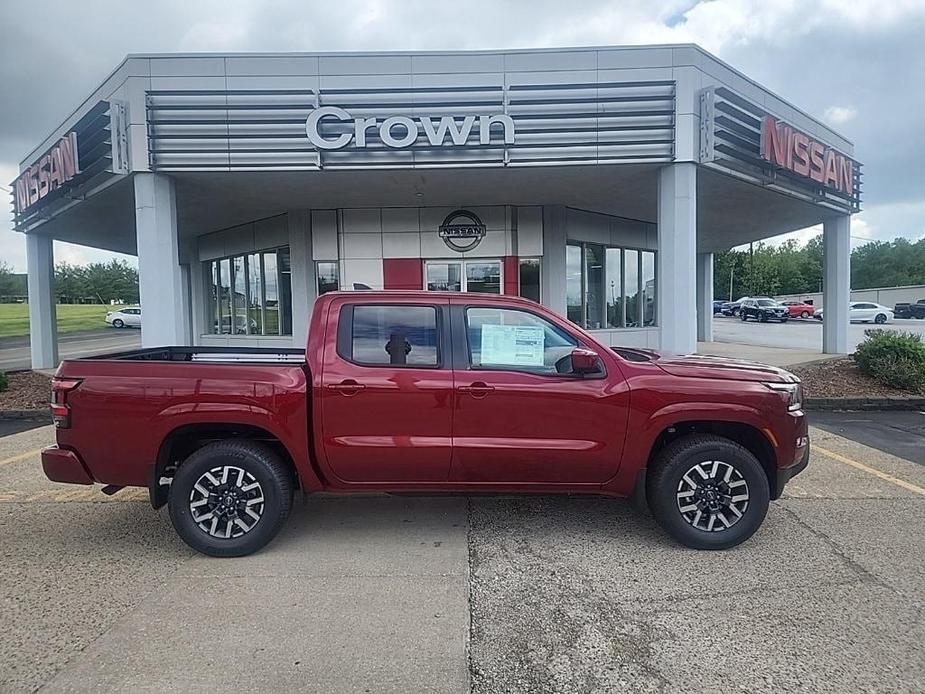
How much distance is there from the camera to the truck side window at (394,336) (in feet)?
13.6

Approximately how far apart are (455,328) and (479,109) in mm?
6776

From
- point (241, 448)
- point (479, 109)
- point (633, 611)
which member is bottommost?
point (633, 611)

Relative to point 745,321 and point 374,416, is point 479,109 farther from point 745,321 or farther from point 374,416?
point 745,321

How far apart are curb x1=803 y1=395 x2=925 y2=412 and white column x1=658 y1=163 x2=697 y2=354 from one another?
86.1 inches

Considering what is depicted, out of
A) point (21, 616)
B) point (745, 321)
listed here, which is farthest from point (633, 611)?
point (745, 321)

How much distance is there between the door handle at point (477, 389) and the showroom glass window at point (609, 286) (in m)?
10.3

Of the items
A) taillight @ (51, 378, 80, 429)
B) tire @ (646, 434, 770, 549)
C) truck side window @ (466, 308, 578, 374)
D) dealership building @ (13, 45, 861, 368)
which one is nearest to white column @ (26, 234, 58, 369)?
dealership building @ (13, 45, 861, 368)

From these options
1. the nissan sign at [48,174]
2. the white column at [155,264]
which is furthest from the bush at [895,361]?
the nissan sign at [48,174]

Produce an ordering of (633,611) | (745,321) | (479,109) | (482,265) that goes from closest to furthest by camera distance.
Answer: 1. (633,611)
2. (479,109)
3. (482,265)
4. (745,321)

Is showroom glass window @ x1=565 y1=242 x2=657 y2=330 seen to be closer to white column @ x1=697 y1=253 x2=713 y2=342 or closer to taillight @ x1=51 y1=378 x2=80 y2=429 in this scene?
white column @ x1=697 y1=253 x2=713 y2=342

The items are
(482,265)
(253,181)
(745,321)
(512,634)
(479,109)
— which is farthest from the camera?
(745,321)

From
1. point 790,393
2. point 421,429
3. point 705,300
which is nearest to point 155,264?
point 421,429

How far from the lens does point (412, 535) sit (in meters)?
4.38

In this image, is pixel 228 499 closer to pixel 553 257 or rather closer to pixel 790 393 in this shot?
pixel 790 393
